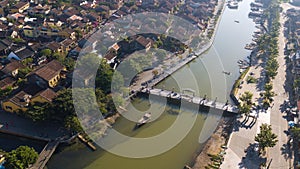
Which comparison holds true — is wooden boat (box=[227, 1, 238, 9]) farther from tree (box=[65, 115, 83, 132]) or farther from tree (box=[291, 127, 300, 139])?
tree (box=[65, 115, 83, 132])

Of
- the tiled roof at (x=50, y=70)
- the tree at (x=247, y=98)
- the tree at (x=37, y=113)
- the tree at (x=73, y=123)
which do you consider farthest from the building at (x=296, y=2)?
the tree at (x=37, y=113)

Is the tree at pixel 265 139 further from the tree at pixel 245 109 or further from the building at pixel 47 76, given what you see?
the building at pixel 47 76

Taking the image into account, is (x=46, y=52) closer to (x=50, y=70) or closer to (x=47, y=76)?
(x=50, y=70)

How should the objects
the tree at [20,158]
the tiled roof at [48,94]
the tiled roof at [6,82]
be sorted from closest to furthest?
the tree at [20,158] < the tiled roof at [48,94] < the tiled roof at [6,82]

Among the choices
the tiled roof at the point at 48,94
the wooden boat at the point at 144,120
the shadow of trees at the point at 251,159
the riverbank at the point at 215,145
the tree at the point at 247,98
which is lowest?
the wooden boat at the point at 144,120

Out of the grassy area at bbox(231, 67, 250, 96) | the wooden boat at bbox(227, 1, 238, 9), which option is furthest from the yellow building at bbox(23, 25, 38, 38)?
the wooden boat at bbox(227, 1, 238, 9)

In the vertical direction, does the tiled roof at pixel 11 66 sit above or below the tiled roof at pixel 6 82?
above

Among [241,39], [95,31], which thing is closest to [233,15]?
[241,39]
